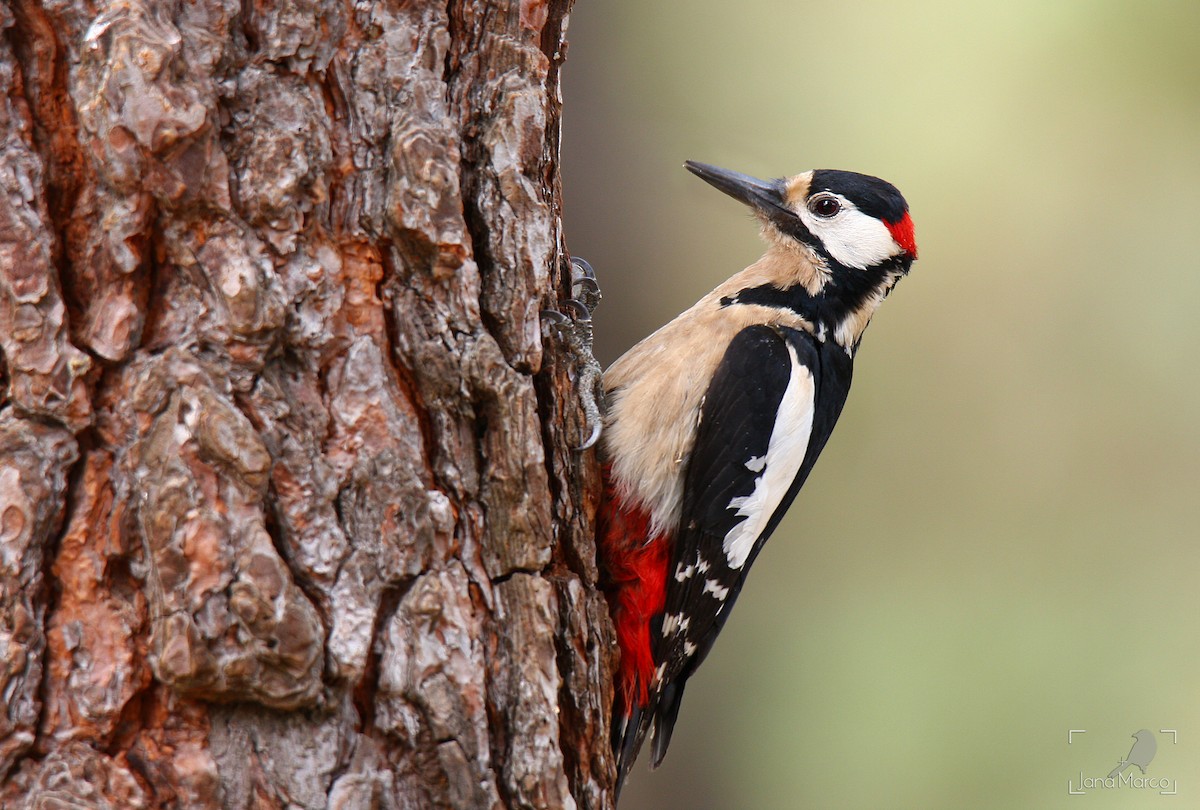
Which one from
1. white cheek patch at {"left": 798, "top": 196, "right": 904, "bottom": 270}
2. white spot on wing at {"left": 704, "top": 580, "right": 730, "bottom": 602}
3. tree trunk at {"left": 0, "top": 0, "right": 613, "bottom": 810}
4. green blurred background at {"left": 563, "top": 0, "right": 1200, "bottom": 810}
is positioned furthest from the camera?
green blurred background at {"left": 563, "top": 0, "right": 1200, "bottom": 810}

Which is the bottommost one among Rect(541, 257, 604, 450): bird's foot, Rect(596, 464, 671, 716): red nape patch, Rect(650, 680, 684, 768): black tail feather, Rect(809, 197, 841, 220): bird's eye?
Rect(650, 680, 684, 768): black tail feather

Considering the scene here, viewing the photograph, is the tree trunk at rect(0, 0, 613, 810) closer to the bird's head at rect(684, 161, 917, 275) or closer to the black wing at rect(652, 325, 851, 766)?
the black wing at rect(652, 325, 851, 766)

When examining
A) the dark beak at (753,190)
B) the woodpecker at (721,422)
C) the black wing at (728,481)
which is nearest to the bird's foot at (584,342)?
the woodpecker at (721,422)

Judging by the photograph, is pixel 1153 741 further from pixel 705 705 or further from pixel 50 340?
pixel 50 340

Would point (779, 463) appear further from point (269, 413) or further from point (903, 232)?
point (269, 413)

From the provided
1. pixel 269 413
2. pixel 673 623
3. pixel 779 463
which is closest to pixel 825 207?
pixel 779 463

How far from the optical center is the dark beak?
2883mm

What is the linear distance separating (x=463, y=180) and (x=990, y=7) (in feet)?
11.9

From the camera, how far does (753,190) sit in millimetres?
2922

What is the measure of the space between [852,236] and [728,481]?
2.71 ft

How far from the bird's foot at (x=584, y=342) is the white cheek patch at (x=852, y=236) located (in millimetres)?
679

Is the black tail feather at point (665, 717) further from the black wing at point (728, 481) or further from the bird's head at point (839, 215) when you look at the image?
the bird's head at point (839, 215)

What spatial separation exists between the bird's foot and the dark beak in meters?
0.57

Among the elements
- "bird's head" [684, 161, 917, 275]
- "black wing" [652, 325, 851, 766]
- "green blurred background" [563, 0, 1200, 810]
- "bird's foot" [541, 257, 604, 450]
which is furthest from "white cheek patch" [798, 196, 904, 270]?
"green blurred background" [563, 0, 1200, 810]
